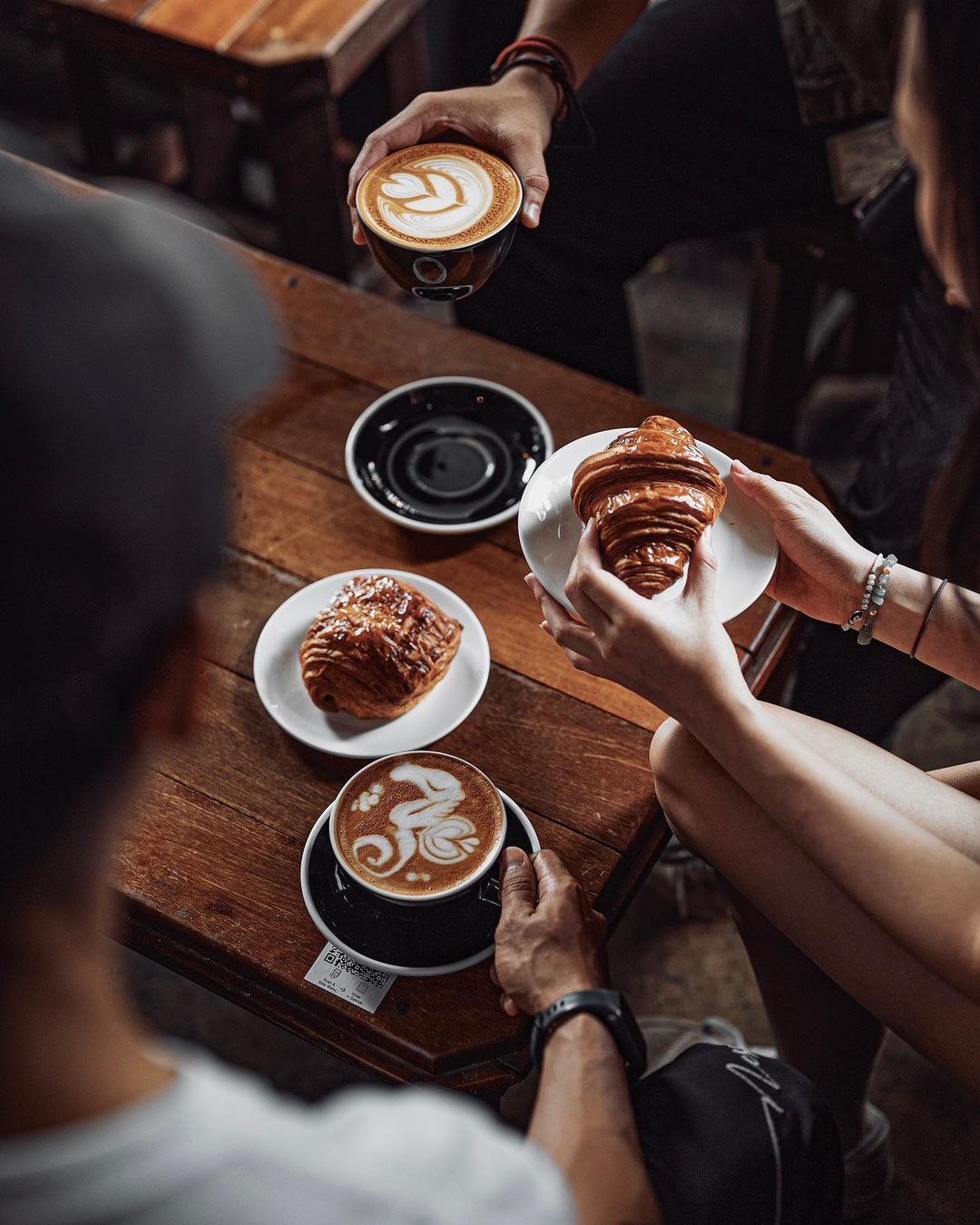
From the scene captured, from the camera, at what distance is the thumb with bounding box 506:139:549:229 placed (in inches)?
61.1

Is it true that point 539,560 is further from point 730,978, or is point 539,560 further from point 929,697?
point 929,697

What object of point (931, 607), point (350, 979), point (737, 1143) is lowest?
point (737, 1143)

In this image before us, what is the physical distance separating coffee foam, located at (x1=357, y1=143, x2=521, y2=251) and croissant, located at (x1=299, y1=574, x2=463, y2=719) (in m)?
0.46

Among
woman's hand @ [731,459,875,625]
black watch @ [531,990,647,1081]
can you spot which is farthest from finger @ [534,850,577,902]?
woman's hand @ [731,459,875,625]

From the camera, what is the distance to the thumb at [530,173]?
155cm

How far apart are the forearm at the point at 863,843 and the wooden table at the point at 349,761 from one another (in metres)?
0.22

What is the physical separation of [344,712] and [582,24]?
3.72 ft

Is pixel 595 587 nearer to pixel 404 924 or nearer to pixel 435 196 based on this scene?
pixel 404 924

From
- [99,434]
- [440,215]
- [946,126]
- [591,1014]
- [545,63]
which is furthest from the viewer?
[545,63]

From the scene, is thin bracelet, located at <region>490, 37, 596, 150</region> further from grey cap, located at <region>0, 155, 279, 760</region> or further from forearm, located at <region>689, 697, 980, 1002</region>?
grey cap, located at <region>0, 155, 279, 760</region>

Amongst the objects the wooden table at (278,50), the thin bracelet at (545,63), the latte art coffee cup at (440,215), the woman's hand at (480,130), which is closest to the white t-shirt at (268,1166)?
the latte art coffee cup at (440,215)

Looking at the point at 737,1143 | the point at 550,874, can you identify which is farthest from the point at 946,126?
the point at 737,1143

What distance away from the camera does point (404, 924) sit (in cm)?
137

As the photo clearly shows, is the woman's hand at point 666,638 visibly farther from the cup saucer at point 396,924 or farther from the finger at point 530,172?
the finger at point 530,172
